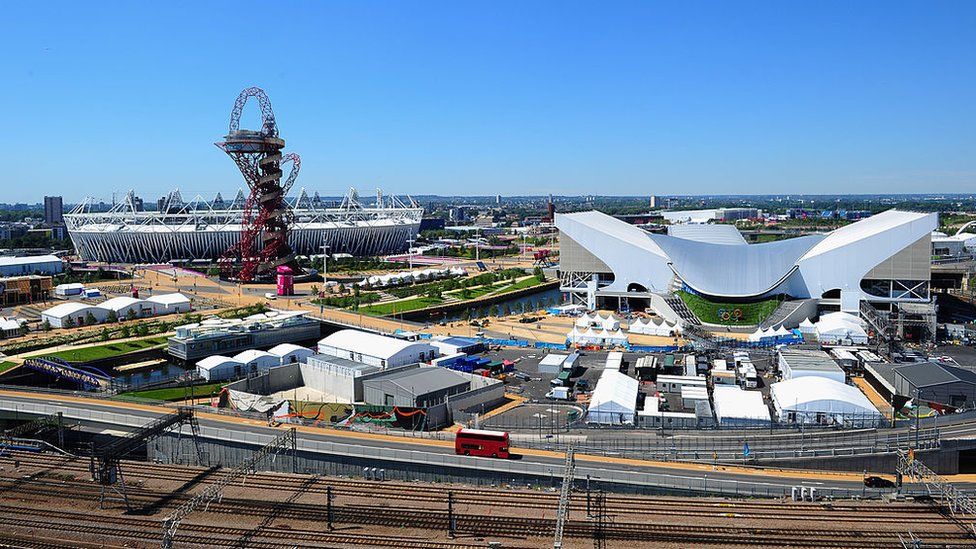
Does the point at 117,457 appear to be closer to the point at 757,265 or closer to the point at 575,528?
the point at 575,528

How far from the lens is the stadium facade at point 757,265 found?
116ft

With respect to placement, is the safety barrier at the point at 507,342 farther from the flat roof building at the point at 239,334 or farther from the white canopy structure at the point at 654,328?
the flat roof building at the point at 239,334

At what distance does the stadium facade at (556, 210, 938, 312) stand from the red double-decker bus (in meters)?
22.6

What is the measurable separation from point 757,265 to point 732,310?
4.00m

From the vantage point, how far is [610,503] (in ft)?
45.3

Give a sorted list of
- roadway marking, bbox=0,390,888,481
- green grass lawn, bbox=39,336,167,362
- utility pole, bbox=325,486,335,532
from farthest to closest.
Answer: green grass lawn, bbox=39,336,167,362
roadway marking, bbox=0,390,888,481
utility pole, bbox=325,486,335,532

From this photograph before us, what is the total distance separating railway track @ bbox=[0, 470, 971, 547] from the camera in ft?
39.6

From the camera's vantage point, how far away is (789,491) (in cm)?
1438

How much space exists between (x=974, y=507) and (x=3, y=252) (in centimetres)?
7299

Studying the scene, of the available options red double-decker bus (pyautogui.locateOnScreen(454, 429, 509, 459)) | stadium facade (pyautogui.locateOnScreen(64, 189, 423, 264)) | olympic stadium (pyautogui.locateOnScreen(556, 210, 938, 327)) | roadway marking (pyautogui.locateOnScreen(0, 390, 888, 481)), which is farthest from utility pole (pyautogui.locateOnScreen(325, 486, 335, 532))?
stadium facade (pyautogui.locateOnScreen(64, 189, 423, 264))

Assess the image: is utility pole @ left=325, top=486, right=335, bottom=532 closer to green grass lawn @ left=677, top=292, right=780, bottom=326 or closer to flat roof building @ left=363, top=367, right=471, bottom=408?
flat roof building @ left=363, top=367, right=471, bottom=408

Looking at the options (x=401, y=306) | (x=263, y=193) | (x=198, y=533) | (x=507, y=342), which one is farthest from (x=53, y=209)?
(x=198, y=533)

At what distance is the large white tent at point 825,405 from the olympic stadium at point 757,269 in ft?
50.7

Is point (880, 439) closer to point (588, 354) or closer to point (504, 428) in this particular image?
point (504, 428)
